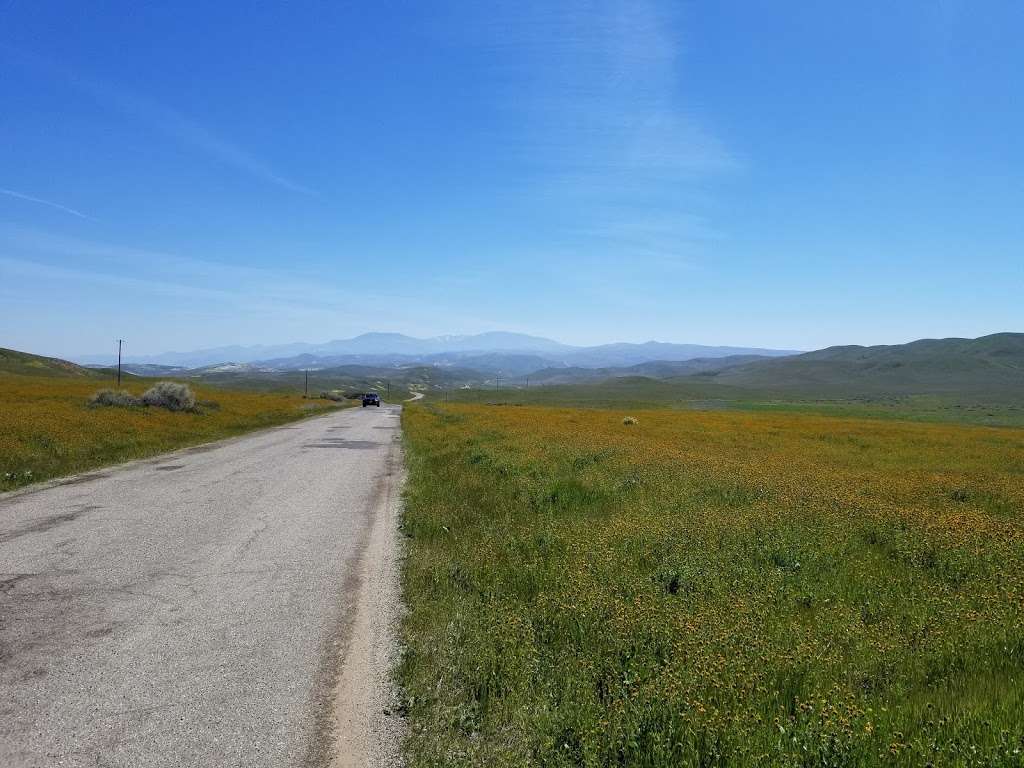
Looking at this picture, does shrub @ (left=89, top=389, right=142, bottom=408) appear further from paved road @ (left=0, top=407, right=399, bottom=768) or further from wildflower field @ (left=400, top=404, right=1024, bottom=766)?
wildflower field @ (left=400, top=404, right=1024, bottom=766)

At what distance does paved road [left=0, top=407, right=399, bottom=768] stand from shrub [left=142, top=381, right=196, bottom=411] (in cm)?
2510

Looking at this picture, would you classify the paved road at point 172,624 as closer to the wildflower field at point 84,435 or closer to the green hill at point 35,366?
the wildflower field at point 84,435

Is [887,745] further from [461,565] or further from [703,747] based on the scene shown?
[461,565]

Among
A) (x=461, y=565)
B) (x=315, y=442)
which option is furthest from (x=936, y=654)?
(x=315, y=442)

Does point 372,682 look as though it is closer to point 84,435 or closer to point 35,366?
point 84,435

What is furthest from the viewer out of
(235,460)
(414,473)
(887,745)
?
(235,460)

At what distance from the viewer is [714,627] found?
6188 mm

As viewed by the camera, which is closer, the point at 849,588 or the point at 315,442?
the point at 849,588

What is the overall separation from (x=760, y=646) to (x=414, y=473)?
553 inches

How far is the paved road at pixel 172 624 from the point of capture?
4.46 meters

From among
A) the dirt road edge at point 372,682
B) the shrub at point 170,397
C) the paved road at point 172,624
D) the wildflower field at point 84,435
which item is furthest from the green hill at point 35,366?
the dirt road edge at point 372,682

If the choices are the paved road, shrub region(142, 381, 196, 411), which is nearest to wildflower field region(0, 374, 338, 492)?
shrub region(142, 381, 196, 411)

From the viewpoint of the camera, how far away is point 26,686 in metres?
5.07

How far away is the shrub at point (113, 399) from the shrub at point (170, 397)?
827 mm
